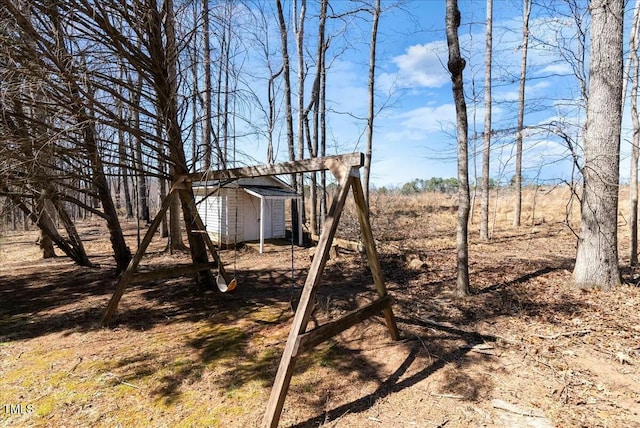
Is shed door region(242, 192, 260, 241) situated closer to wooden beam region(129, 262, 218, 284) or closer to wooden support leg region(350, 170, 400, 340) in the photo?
wooden beam region(129, 262, 218, 284)

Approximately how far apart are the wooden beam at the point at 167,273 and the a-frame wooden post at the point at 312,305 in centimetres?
304

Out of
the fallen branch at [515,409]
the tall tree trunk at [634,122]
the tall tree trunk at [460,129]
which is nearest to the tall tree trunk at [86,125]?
the fallen branch at [515,409]

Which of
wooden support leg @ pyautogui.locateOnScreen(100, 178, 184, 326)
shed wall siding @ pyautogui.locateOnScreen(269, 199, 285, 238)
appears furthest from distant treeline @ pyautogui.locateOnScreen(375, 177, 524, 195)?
wooden support leg @ pyautogui.locateOnScreen(100, 178, 184, 326)

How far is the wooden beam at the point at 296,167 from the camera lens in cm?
304

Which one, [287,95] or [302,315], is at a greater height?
[287,95]

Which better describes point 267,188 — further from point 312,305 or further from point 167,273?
point 312,305

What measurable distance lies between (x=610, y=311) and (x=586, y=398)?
2.31 m

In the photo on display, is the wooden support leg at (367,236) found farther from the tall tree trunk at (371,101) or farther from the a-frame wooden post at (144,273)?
the tall tree trunk at (371,101)

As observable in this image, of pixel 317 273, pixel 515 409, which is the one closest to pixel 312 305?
pixel 317 273

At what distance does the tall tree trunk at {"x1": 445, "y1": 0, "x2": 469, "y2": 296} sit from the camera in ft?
16.8

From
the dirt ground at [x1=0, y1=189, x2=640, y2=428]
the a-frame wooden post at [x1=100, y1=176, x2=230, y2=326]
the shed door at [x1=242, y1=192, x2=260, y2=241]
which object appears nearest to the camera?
the dirt ground at [x1=0, y1=189, x2=640, y2=428]

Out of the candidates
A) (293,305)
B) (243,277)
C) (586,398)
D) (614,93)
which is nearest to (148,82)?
(293,305)

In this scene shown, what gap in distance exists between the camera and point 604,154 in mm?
5016

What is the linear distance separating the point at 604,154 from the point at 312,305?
5.36 m
